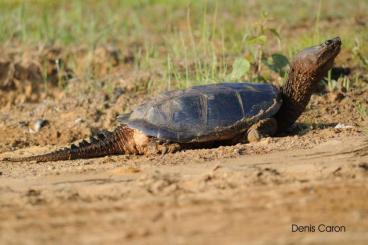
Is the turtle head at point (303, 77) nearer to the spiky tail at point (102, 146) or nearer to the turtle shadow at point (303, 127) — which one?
the turtle shadow at point (303, 127)

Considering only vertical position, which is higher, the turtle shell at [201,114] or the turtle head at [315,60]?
the turtle head at [315,60]

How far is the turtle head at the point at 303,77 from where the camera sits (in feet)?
18.9

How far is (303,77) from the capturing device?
5836mm

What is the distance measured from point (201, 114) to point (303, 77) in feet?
3.10

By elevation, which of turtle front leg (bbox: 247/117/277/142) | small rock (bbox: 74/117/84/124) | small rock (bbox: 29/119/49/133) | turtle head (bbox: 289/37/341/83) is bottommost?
small rock (bbox: 29/119/49/133)

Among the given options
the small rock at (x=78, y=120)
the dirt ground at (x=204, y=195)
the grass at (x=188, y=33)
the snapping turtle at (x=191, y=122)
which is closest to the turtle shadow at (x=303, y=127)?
the dirt ground at (x=204, y=195)

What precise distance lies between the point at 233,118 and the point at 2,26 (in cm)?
397

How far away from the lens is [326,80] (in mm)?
6988

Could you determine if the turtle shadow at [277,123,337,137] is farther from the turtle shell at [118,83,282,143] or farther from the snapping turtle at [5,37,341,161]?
the turtle shell at [118,83,282,143]

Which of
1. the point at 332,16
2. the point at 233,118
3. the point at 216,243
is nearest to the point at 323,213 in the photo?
the point at 216,243

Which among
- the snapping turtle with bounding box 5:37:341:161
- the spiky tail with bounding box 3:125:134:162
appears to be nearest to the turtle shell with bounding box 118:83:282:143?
the snapping turtle with bounding box 5:37:341:161

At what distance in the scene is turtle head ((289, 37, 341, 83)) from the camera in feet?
18.9

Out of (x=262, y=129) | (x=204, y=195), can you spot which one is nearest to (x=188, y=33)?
(x=262, y=129)

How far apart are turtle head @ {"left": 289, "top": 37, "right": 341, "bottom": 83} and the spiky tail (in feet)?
4.37
